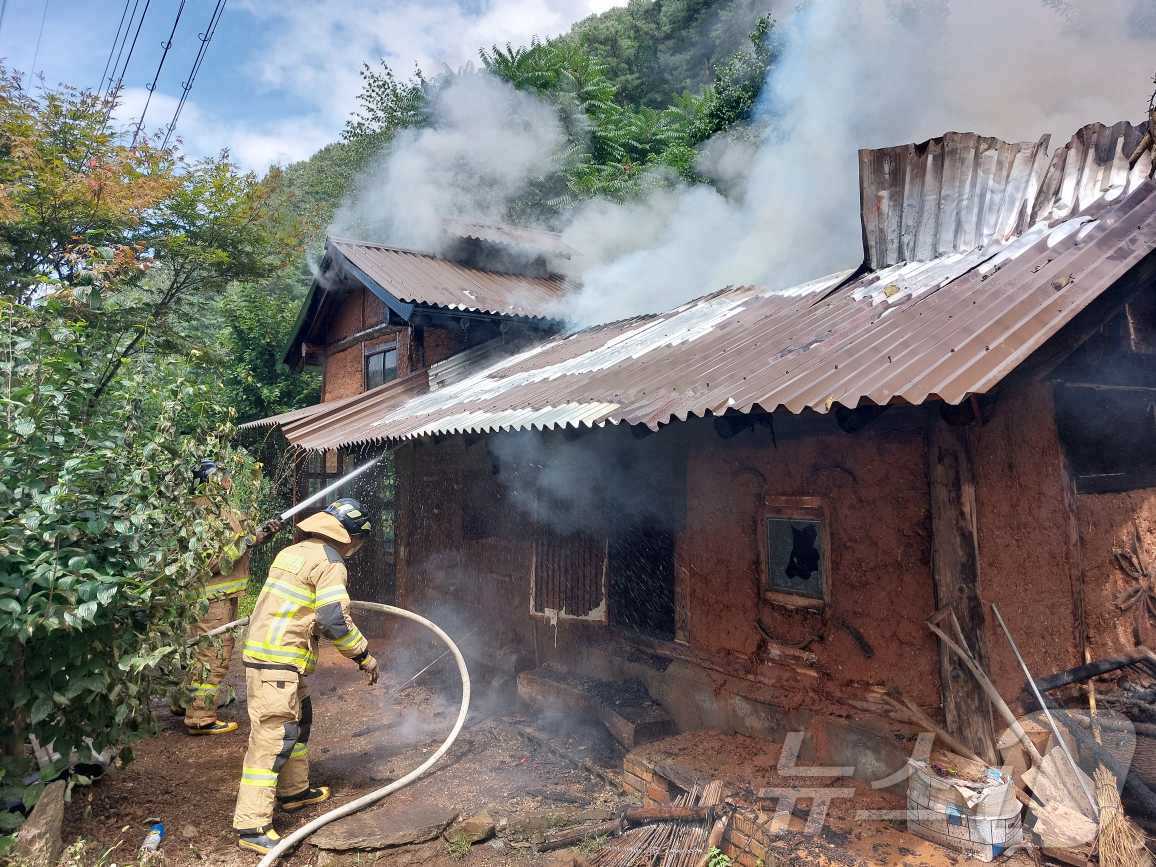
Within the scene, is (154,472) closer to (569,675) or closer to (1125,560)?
(569,675)

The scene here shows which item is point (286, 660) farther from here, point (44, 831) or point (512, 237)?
point (512, 237)

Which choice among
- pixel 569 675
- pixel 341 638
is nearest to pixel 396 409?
pixel 569 675

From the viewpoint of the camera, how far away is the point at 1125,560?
5.20 metres

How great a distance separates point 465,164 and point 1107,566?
16.0 m

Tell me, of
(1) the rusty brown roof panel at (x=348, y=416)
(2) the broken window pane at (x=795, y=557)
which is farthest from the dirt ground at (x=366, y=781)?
(1) the rusty brown roof panel at (x=348, y=416)

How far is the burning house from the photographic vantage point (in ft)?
14.5

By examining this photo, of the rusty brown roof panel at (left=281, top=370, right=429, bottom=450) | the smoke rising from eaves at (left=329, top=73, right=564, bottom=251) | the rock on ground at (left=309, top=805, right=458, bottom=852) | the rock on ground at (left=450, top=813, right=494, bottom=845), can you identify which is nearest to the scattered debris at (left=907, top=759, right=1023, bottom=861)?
the rock on ground at (left=450, top=813, right=494, bottom=845)

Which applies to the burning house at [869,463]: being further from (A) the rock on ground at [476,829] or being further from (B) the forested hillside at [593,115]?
(B) the forested hillside at [593,115]

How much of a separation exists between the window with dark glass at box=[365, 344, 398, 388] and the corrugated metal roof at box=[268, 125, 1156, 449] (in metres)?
4.55

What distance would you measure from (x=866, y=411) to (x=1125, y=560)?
243 centimetres

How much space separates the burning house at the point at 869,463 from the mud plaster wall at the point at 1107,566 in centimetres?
2

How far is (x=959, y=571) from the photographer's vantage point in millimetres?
4496

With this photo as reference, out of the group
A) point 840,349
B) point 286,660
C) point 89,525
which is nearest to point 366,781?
point 286,660

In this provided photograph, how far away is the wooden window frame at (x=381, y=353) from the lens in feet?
40.5
